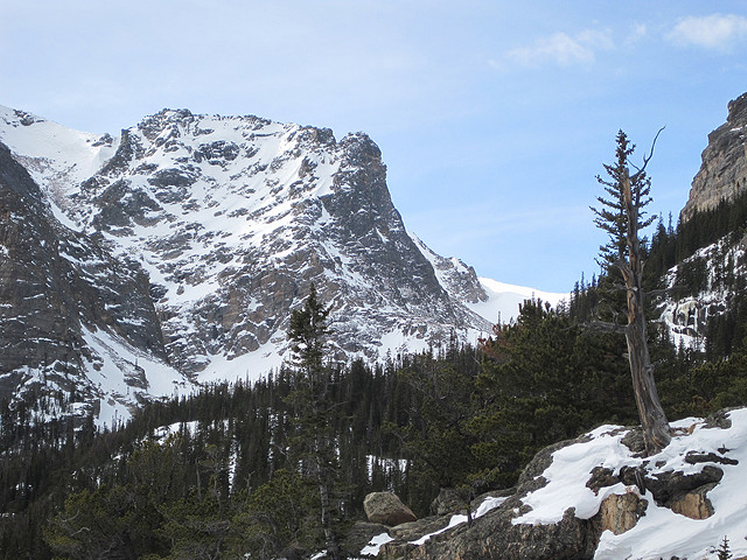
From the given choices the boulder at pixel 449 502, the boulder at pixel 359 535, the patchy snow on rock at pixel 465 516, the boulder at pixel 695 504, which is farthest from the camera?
the boulder at pixel 359 535

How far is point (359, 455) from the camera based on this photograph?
83.2 meters

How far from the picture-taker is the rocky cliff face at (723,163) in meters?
172

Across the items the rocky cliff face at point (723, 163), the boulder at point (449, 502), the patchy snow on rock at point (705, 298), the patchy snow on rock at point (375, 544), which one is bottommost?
the patchy snow on rock at point (375, 544)

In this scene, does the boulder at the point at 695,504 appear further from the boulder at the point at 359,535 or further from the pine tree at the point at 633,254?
the boulder at the point at 359,535

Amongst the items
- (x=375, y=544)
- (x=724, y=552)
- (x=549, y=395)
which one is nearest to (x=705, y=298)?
(x=549, y=395)

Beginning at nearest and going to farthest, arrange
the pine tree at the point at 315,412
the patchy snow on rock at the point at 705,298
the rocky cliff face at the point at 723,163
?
the pine tree at the point at 315,412
the patchy snow on rock at the point at 705,298
the rocky cliff face at the point at 723,163

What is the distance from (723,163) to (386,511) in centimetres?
17269

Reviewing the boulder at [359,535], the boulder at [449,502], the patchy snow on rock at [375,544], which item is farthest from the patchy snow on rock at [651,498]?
the boulder at [359,535]

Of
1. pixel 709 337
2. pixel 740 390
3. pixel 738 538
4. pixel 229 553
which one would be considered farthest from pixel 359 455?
pixel 738 538

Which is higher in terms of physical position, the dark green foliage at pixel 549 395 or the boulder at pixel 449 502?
the dark green foliage at pixel 549 395

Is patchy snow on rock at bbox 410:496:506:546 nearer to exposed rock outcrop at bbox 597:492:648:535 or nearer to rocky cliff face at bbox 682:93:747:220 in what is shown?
exposed rock outcrop at bbox 597:492:648:535

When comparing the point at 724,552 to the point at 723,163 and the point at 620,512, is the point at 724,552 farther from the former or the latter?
the point at 723,163

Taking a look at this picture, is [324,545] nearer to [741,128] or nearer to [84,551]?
[84,551]

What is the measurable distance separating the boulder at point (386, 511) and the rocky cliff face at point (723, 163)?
152 meters
